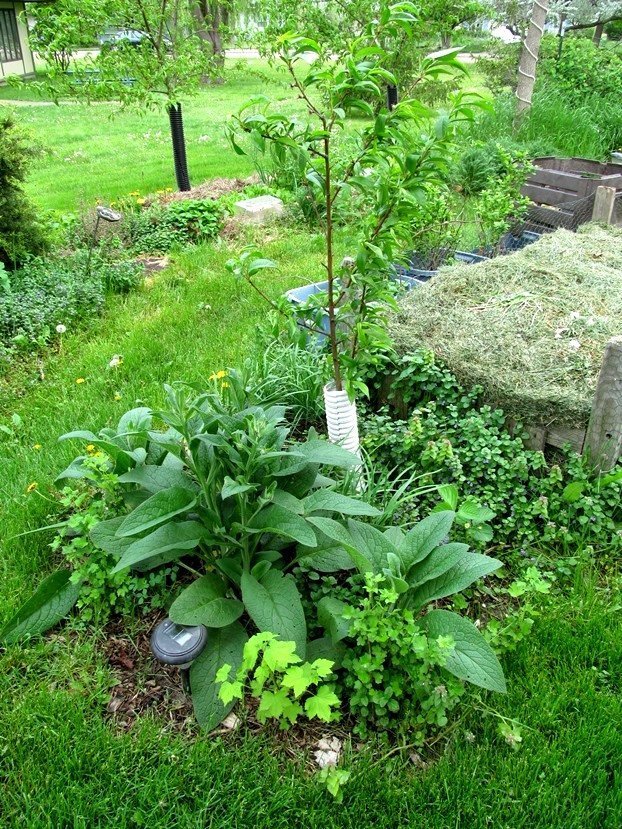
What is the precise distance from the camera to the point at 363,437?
315 cm

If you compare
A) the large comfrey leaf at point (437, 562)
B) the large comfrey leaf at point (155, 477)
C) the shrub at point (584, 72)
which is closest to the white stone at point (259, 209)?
the large comfrey leaf at point (155, 477)

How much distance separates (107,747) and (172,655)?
336 millimetres

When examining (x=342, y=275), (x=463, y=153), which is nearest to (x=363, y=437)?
(x=342, y=275)

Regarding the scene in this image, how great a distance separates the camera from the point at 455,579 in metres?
2.14

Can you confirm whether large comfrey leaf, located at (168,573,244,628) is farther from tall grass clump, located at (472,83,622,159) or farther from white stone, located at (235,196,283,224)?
tall grass clump, located at (472,83,622,159)

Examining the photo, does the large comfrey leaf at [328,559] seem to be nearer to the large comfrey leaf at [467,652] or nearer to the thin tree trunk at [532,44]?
the large comfrey leaf at [467,652]

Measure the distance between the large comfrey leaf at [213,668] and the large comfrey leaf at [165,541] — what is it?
0.33 m

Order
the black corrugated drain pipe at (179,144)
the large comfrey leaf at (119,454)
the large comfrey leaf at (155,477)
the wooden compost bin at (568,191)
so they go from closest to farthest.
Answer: the large comfrey leaf at (155,477), the large comfrey leaf at (119,454), the wooden compost bin at (568,191), the black corrugated drain pipe at (179,144)

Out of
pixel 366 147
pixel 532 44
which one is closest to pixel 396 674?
pixel 366 147

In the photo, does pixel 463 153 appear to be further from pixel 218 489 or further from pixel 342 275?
pixel 218 489

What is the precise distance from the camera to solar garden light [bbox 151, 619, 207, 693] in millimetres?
2023

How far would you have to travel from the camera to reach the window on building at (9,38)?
84.3ft

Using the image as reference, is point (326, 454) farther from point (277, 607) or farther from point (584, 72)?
point (584, 72)

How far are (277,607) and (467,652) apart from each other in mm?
614
